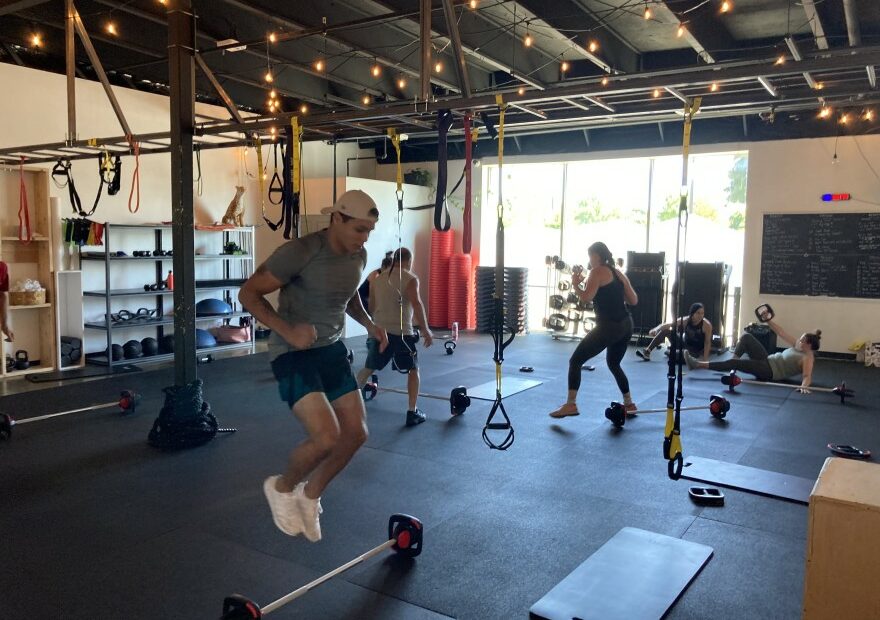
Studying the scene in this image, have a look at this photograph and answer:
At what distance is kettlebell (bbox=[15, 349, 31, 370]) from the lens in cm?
713

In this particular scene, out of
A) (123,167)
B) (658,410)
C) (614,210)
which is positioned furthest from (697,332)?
(123,167)

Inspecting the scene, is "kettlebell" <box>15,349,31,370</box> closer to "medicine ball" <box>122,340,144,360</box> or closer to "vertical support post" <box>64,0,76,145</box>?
"medicine ball" <box>122,340,144,360</box>

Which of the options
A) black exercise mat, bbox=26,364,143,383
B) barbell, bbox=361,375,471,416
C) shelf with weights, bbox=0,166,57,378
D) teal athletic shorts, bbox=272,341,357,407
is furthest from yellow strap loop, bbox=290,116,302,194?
shelf with weights, bbox=0,166,57,378

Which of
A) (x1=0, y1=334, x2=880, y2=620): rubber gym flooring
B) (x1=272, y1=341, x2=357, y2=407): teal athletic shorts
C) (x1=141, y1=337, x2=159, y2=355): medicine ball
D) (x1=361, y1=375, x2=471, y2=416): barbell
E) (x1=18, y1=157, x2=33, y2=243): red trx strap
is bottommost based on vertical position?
(x1=0, y1=334, x2=880, y2=620): rubber gym flooring

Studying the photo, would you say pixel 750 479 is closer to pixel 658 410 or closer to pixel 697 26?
pixel 658 410

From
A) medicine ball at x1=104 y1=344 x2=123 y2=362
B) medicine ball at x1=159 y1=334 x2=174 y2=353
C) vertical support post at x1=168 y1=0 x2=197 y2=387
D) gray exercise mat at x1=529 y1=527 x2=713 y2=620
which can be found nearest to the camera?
gray exercise mat at x1=529 y1=527 x2=713 y2=620

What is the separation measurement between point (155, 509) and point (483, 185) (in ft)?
29.0

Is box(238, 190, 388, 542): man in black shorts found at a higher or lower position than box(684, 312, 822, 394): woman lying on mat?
higher

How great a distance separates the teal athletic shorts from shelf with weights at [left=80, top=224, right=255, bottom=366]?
5.39 meters

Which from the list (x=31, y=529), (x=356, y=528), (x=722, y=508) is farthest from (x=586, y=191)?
(x=31, y=529)

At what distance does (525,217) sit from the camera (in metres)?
11.6

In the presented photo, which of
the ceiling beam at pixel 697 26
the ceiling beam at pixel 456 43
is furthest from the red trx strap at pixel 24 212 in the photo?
the ceiling beam at pixel 697 26

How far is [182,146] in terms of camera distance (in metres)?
4.54

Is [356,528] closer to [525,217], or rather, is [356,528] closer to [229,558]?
[229,558]
